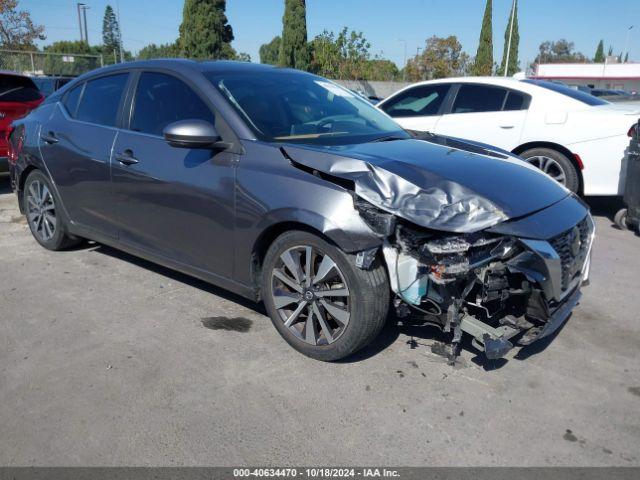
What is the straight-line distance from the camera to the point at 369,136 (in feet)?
12.9

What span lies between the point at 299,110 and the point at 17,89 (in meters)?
6.27

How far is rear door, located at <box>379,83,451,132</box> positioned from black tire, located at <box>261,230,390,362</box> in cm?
472

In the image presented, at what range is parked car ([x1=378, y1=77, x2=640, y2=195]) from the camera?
21.3 feet

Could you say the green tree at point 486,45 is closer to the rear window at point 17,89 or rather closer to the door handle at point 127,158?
the rear window at point 17,89

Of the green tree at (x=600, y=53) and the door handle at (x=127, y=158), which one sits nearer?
the door handle at (x=127, y=158)

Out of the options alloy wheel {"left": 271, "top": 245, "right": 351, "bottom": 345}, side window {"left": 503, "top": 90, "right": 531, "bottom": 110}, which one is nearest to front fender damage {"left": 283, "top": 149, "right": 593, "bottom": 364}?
alloy wheel {"left": 271, "top": 245, "right": 351, "bottom": 345}

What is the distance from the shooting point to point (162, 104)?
408cm

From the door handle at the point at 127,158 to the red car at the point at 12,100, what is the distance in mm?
4483

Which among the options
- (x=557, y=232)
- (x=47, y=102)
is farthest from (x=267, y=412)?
(x=47, y=102)

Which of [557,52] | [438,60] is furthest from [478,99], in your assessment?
[557,52]

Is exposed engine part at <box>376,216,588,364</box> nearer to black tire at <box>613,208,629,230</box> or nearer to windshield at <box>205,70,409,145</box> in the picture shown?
windshield at <box>205,70,409,145</box>

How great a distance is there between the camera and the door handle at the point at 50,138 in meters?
4.89

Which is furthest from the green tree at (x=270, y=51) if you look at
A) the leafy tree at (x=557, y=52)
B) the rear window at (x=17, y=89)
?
the rear window at (x=17, y=89)

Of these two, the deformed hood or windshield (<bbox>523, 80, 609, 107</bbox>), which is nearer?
the deformed hood
